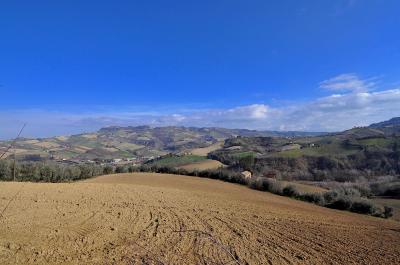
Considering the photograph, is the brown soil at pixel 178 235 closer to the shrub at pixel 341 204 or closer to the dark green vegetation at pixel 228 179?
the dark green vegetation at pixel 228 179

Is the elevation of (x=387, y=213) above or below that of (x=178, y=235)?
below

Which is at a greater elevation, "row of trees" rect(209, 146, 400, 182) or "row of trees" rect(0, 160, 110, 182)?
"row of trees" rect(0, 160, 110, 182)

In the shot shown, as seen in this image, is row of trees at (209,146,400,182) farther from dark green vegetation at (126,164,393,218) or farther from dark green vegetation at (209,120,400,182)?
dark green vegetation at (126,164,393,218)

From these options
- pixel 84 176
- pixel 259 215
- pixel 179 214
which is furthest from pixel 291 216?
pixel 84 176

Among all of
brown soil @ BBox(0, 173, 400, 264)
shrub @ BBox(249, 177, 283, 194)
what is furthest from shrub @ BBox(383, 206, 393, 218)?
shrub @ BBox(249, 177, 283, 194)

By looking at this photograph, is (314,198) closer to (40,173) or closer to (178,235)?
(178,235)

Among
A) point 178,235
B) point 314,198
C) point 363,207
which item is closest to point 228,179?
point 314,198

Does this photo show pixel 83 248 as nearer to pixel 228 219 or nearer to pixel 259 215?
pixel 228 219

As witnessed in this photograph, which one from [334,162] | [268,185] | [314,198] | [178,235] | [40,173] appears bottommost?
[334,162]
